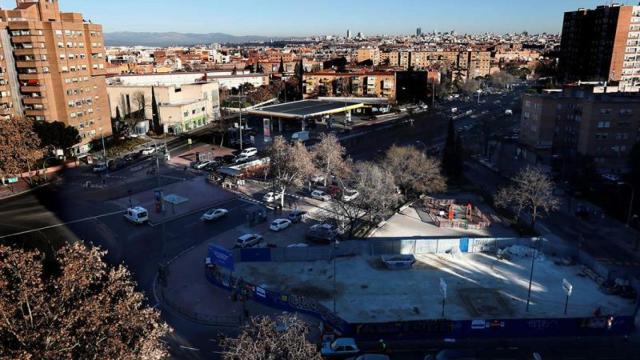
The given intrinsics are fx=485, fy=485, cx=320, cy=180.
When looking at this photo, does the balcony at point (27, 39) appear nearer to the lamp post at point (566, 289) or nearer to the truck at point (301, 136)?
the truck at point (301, 136)

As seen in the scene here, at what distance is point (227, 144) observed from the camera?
209 feet

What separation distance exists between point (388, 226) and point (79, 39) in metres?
45.0

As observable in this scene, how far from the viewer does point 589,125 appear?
49000 mm

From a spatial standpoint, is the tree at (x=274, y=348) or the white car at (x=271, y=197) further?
the white car at (x=271, y=197)

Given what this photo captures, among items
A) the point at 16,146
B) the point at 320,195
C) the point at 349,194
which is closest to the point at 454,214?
the point at 349,194

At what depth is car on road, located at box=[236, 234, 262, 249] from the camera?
31.7 meters

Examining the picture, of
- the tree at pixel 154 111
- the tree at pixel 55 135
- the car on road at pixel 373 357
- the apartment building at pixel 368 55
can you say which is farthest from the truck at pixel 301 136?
the apartment building at pixel 368 55

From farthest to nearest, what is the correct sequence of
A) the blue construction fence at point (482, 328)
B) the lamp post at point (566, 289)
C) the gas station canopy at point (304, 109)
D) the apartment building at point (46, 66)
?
the gas station canopy at point (304, 109), the apartment building at point (46, 66), the lamp post at point (566, 289), the blue construction fence at point (482, 328)

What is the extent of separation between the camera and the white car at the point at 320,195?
1627 inches

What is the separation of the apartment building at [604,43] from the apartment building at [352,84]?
40236 millimetres

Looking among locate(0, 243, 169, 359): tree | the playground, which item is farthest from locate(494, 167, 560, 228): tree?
locate(0, 243, 169, 359): tree

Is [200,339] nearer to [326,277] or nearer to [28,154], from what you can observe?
[326,277]

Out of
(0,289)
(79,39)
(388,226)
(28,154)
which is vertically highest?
(79,39)

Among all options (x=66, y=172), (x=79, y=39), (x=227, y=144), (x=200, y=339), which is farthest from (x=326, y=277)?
(x=79, y=39)
